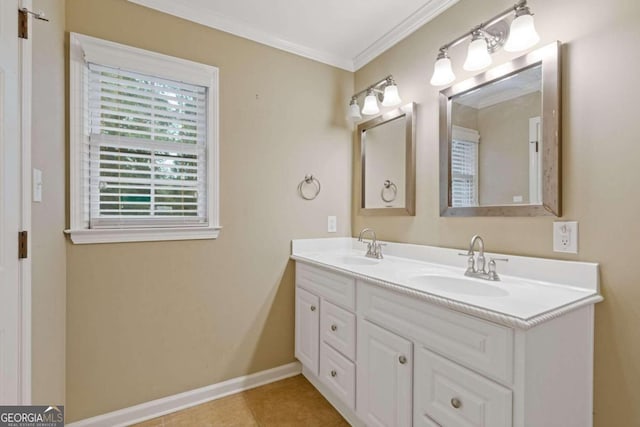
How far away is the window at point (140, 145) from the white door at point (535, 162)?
1.68 metres

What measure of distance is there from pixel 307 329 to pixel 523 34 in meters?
1.92

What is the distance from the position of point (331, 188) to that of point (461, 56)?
3.88ft

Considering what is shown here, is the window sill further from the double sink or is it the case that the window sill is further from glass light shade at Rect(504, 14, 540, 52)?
glass light shade at Rect(504, 14, 540, 52)

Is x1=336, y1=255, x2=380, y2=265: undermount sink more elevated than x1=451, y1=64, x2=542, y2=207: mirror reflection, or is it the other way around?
x1=451, y1=64, x2=542, y2=207: mirror reflection

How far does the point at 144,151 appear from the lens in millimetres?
1684

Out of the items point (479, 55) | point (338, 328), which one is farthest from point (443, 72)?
point (338, 328)

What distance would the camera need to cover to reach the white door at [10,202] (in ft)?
3.04

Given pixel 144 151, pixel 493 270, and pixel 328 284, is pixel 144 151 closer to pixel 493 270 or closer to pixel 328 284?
pixel 328 284

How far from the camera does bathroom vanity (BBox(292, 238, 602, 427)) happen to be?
34.4 inches

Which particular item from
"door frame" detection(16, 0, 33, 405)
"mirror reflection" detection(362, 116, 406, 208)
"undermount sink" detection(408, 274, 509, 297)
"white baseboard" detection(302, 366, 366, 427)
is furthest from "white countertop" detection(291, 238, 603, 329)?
"door frame" detection(16, 0, 33, 405)

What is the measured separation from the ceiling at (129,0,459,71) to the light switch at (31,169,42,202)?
44.7 inches

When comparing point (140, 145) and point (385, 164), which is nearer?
point (140, 145)

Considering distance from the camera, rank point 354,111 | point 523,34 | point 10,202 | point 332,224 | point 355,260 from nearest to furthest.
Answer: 1. point 10,202
2. point 523,34
3. point 355,260
4. point 354,111
5. point 332,224

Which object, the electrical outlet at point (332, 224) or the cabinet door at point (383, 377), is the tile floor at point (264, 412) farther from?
the electrical outlet at point (332, 224)
